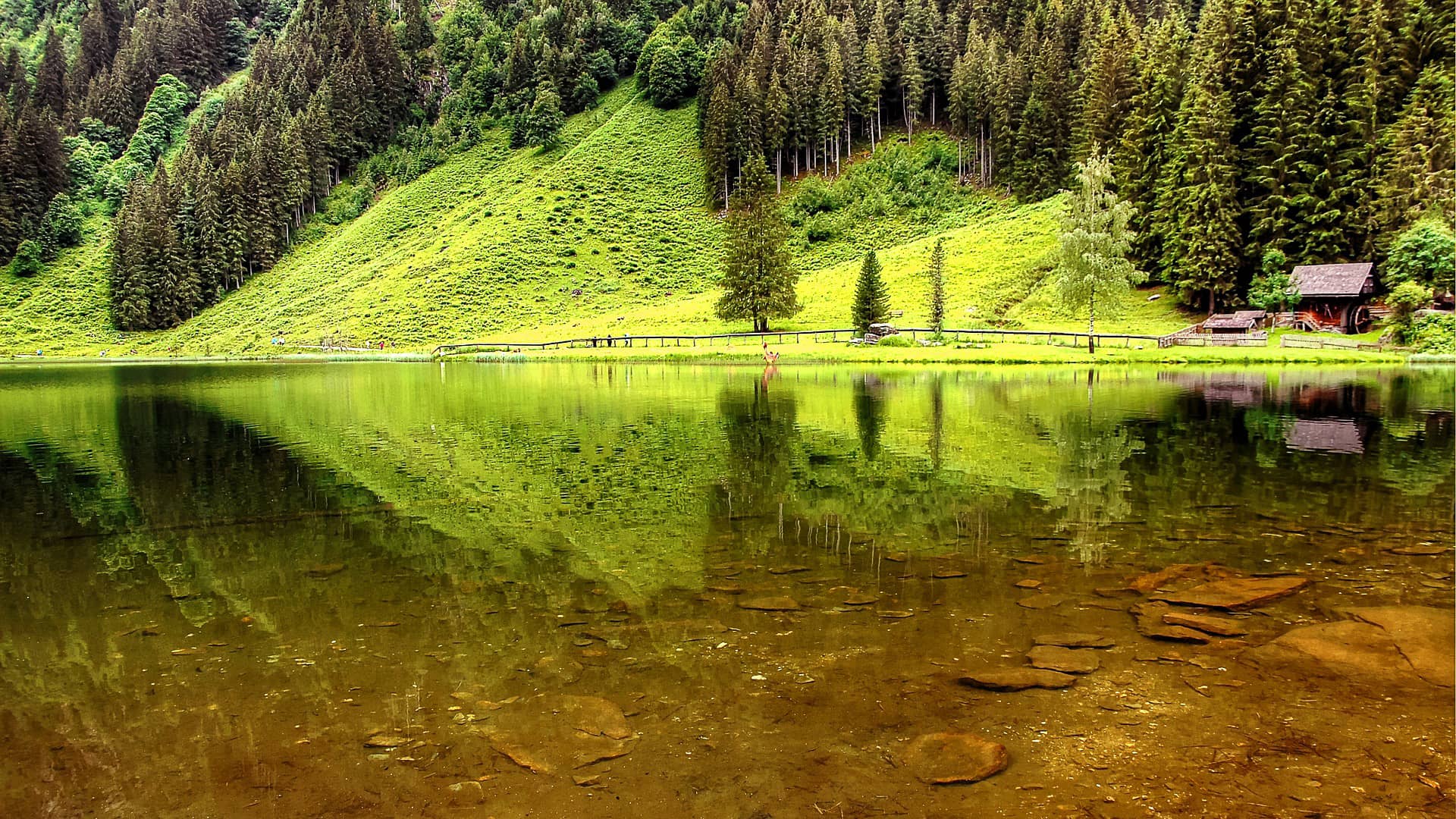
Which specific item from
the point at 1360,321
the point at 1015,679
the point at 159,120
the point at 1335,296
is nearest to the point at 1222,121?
the point at 1335,296

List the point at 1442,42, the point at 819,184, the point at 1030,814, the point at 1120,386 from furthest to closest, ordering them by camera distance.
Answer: the point at 819,184
the point at 1442,42
the point at 1120,386
the point at 1030,814

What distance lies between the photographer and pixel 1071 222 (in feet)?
188

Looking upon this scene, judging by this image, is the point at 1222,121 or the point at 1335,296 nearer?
the point at 1335,296

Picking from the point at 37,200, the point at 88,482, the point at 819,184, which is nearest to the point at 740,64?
the point at 819,184

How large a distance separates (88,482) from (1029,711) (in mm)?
21285

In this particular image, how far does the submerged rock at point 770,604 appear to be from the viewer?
9.04 metres

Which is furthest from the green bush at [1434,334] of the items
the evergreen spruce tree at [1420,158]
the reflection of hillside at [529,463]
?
the reflection of hillside at [529,463]

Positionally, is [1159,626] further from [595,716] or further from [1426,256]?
[1426,256]

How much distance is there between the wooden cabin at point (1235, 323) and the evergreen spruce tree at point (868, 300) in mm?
22713

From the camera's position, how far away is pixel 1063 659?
24.3 ft

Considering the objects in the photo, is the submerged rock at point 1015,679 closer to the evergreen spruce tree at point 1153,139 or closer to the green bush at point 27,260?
the evergreen spruce tree at point 1153,139

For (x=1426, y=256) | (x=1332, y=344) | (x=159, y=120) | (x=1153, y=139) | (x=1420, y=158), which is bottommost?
(x=1332, y=344)

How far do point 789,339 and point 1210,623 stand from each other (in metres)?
58.0

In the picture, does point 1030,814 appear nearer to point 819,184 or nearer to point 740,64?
point 819,184
